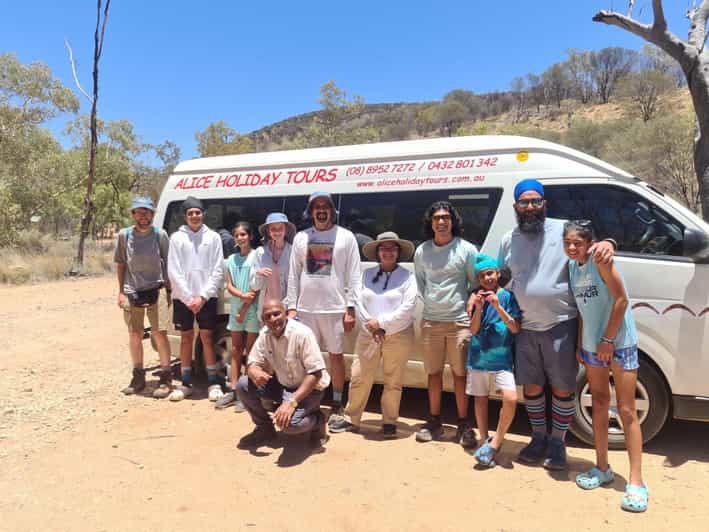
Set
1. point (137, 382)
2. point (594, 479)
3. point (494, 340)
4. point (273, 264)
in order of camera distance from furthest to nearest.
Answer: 1. point (137, 382)
2. point (273, 264)
3. point (494, 340)
4. point (594, 479)

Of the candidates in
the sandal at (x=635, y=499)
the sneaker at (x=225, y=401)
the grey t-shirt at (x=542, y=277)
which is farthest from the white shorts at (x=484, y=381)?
the sneaker at (x=225, y=401)

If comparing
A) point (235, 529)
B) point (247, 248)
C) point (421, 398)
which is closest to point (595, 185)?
point (421, 398)

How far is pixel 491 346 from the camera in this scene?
3.70 meters

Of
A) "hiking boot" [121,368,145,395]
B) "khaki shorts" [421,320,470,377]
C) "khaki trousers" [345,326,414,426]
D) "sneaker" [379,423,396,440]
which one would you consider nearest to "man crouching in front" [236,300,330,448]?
"khaki trousers" [345,326,414,426]

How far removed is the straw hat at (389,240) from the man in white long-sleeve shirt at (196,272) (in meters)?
1.64

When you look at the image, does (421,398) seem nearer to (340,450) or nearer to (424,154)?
(340,450)

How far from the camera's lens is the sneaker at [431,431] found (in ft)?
13.3

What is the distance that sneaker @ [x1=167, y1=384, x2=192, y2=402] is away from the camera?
5078 mm

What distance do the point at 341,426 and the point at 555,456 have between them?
5.72 ft

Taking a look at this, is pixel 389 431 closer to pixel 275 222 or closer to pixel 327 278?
pixel 327 278

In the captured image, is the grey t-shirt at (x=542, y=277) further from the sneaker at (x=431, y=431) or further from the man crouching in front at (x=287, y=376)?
the man crouching in front at (x=287, y=376)

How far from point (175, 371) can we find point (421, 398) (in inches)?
122

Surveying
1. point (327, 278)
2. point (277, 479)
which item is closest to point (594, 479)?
point (277, 479)

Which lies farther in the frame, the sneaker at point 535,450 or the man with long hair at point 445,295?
the man with long hair at point 445,295
